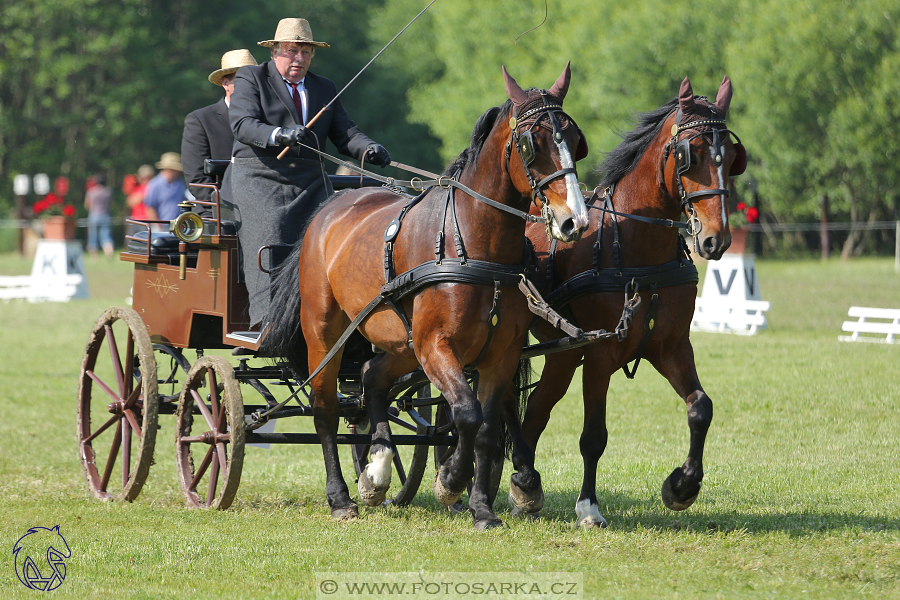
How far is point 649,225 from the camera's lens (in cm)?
589

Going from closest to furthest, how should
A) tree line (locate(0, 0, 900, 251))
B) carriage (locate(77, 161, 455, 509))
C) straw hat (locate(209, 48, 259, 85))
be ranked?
carriage (locate(77, 161, 455, 509))
straw hat (locate(209, 48, 259, 85))
tree line (locate(0, 0, 900, 251))

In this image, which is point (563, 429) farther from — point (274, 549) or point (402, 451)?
point (274, 549)

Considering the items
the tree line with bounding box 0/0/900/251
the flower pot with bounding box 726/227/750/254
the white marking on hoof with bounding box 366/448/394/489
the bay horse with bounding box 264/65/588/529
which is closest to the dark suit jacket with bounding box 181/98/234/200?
the bay horse with bounding box 264/65/588/529

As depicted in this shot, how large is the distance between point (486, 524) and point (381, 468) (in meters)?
0.66

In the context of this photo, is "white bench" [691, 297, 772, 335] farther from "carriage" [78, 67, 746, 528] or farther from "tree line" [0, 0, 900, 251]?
"tree line" [0, 0, 900, 251]

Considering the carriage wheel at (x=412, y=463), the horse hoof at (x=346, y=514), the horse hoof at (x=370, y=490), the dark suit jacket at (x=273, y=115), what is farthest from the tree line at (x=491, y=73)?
the horse hoof at (x=370, y=490)

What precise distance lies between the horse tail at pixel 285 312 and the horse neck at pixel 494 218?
1533 mm

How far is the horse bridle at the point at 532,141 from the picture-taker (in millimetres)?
5148

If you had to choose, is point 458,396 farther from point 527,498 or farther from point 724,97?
point 724,97

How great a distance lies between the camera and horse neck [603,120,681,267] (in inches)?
230

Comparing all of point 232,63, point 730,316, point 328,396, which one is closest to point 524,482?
point 328,396

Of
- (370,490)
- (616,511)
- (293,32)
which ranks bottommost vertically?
(616,511)

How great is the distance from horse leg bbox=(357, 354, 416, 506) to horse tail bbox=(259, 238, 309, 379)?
1.71 ft

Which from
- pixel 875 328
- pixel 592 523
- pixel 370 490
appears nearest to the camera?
pixel 592 523
